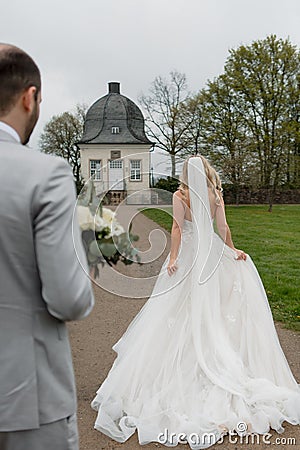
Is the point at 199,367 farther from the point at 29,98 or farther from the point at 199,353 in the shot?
the point at 29,98

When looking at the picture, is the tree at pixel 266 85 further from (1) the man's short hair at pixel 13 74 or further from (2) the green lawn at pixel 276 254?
(1) the man's short hair at pixel 13 74

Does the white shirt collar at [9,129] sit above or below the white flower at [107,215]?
above

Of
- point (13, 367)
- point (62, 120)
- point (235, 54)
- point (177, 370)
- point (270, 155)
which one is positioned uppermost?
point (235, 54)

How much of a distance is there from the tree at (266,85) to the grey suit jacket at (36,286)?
1460 inches

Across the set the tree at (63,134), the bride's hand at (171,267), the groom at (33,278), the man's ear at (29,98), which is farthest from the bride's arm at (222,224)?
the tree at (63,134)

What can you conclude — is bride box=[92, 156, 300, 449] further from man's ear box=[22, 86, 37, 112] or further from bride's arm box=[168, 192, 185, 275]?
man's ear box=[22, 86, 37, 112]

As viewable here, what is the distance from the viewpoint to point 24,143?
194 centimetres

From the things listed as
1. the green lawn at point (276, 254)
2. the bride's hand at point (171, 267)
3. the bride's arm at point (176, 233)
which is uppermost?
the bride's arm at point (176, 233)

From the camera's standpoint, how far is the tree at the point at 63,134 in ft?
140

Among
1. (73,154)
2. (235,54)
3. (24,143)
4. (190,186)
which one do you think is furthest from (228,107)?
(24,143)

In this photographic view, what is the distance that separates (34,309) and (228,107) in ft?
133

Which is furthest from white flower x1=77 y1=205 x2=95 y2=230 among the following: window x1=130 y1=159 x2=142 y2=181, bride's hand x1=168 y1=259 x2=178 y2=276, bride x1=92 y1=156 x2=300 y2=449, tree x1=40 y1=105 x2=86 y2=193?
tree x1=40 y1=105 x2=86 y2=193

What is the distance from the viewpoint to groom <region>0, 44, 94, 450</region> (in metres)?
1.69

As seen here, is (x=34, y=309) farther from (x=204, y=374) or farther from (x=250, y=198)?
(x=250, y=198)
